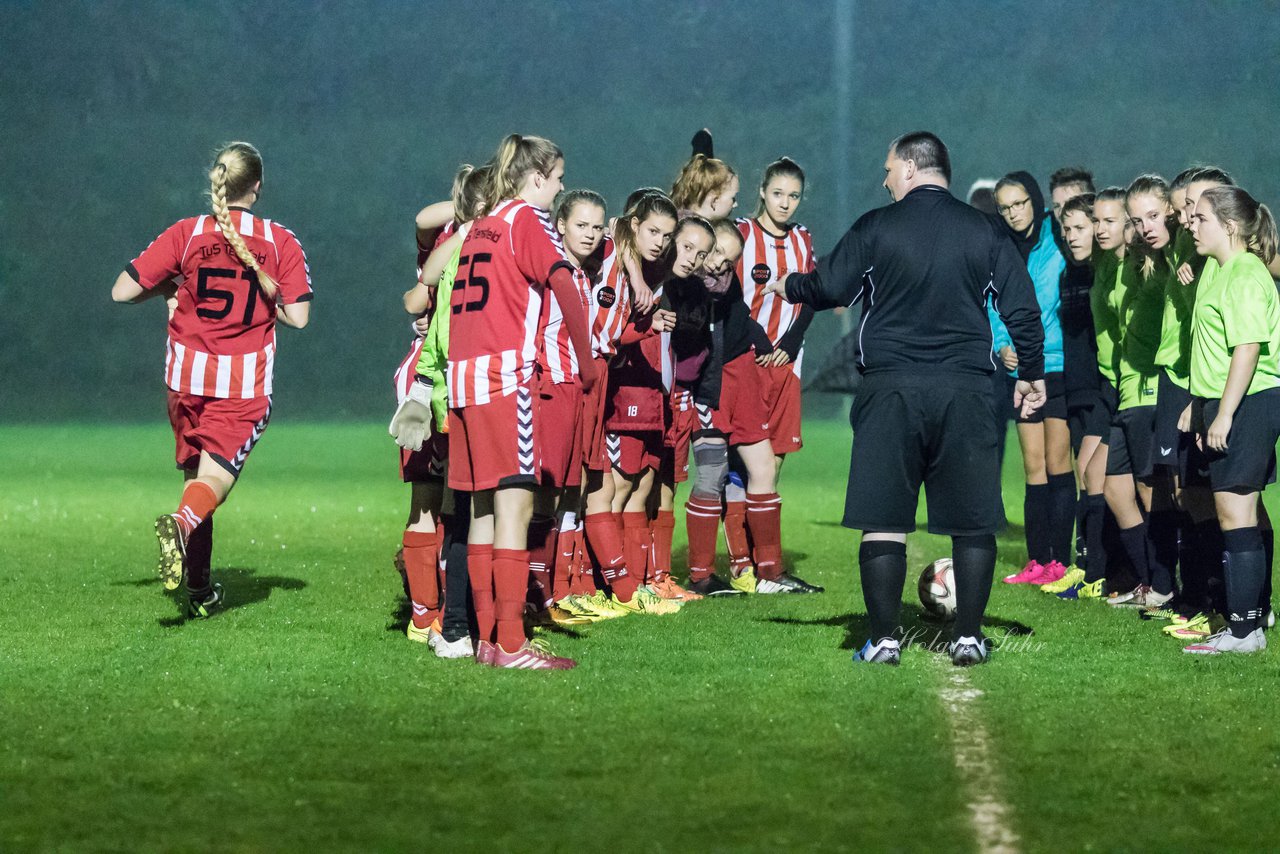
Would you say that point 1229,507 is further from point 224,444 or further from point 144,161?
point 144,161

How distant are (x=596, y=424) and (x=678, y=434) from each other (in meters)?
0.69

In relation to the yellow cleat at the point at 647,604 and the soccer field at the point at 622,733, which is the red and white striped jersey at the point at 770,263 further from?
the yellow cleat at the point at 647,604

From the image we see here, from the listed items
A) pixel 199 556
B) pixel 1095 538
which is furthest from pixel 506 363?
pixel 1095 538

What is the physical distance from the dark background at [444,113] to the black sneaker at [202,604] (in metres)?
15.7

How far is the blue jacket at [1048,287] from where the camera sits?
7.57 meters

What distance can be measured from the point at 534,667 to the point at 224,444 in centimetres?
184

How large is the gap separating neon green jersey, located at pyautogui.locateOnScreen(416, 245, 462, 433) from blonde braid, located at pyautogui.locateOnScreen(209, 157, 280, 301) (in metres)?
1.04

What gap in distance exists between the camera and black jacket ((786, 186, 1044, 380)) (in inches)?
204

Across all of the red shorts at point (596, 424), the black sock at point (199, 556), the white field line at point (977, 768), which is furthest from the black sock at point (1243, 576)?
the black sock at point (199, 556)

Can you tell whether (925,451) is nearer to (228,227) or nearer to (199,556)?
(228,227)

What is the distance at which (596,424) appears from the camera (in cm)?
654

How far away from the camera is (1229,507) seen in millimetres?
5574

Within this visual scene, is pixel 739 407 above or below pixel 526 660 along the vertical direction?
above

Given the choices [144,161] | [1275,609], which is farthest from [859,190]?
[1275,609]
